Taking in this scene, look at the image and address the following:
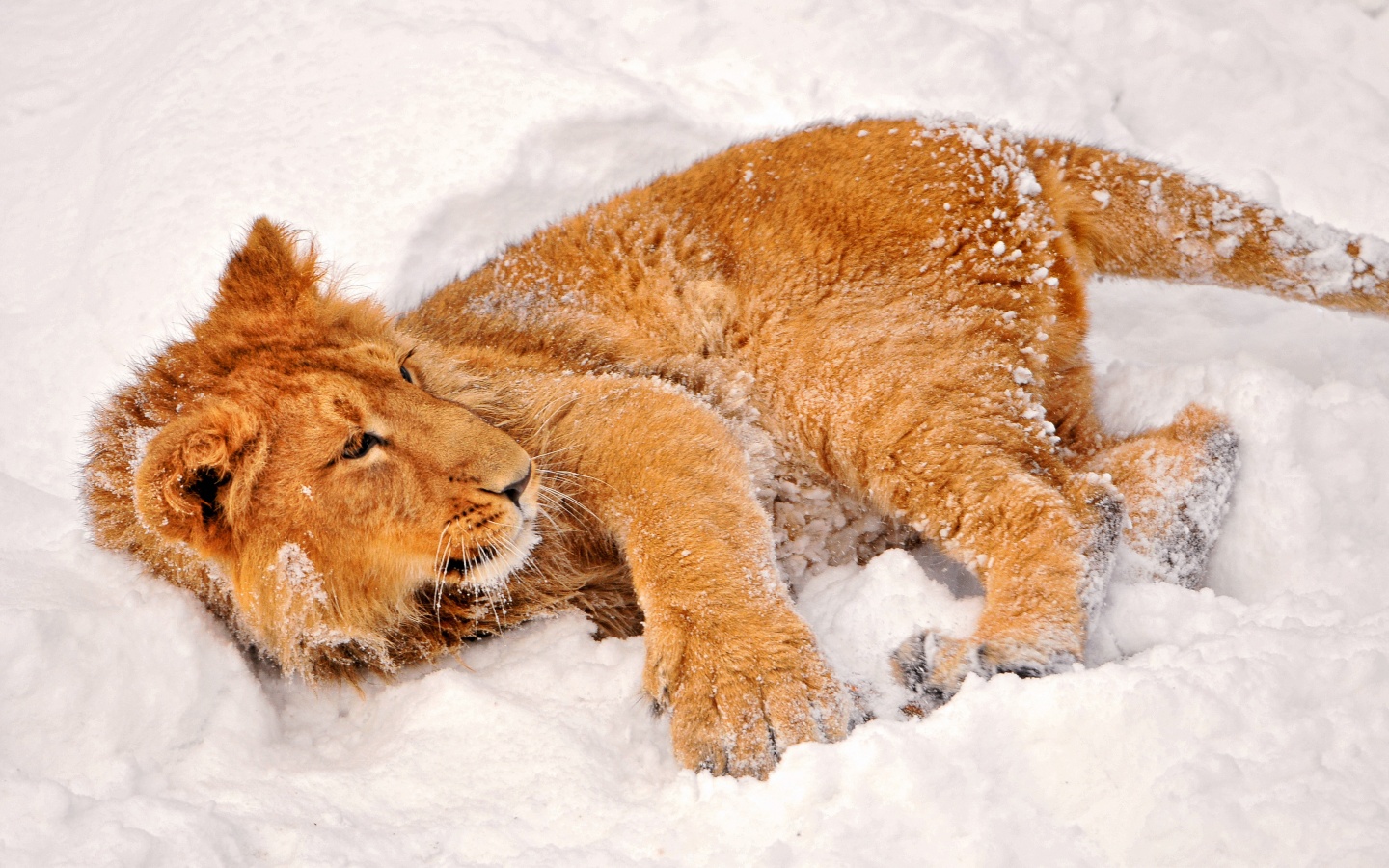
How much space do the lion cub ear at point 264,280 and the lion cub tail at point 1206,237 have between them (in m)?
2.62

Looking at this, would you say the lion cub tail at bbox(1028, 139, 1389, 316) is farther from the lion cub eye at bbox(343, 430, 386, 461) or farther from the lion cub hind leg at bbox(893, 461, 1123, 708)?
the lion cub eye at bbox(343, 430, 386, 461)

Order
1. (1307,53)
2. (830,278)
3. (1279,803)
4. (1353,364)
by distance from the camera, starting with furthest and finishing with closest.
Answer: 1. (1307,53)
2. (1353,364)
3. (830,278)
4. (1279,803)

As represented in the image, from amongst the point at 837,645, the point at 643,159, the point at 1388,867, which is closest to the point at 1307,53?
the point at 643,159

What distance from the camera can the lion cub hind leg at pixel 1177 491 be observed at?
11.2ft

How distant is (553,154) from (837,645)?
10.1ft

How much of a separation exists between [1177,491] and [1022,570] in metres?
0.71

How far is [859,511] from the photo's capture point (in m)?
3.80

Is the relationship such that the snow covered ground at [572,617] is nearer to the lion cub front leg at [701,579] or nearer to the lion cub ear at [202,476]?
the lion cub front leg at [701,579]

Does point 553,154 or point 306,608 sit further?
point 553,154

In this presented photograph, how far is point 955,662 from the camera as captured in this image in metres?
3.04

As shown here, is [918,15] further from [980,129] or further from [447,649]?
[447,649]

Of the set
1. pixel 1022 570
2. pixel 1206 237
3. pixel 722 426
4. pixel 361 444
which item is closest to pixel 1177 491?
pixel 1022 570

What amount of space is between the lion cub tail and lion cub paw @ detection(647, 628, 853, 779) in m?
1.90

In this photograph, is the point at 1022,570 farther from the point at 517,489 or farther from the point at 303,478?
the point at 303,478
